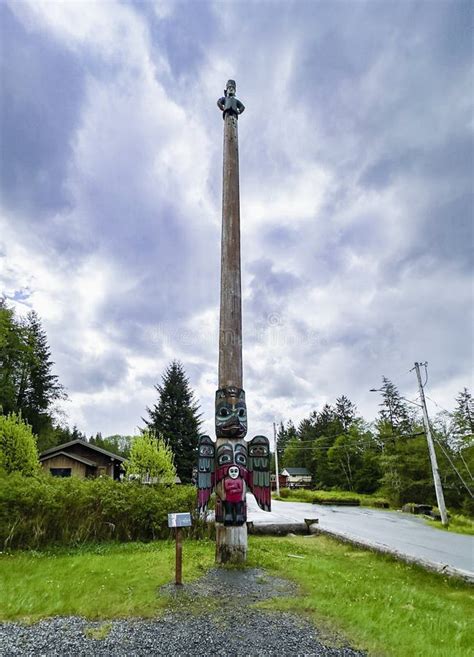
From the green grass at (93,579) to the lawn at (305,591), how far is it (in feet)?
0.04

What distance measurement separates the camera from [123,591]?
5.72 metres

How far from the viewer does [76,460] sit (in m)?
23.7

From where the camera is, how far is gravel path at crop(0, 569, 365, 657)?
3984mm

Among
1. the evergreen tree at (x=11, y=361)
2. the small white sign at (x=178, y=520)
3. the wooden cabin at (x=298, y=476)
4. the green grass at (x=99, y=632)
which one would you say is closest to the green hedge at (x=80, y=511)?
the small white sign at (x=178, y=520)

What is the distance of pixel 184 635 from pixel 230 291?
640 centimetres

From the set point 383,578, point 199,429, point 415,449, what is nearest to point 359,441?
point 415,449

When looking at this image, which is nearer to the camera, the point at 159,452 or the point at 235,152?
the point at 235,152

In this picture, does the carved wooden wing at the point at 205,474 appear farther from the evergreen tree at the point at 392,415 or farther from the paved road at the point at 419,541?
the evergreen tree at the point at 392,415

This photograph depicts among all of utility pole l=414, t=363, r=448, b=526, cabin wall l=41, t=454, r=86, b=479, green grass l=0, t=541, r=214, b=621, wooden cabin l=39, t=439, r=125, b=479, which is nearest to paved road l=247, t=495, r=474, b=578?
utility pole l=414, t=363, r=448, b=526

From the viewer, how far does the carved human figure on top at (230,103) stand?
10.8 meters

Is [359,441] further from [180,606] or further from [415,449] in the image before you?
[180,606]

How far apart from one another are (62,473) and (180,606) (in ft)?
69.0

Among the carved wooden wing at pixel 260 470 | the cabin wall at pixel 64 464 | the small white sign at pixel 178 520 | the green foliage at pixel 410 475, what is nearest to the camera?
the small white sign at pixel 178 520

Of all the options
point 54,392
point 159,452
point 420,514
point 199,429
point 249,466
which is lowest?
point 420,514
